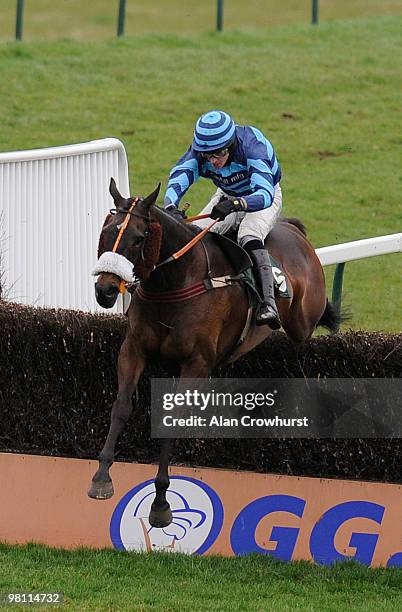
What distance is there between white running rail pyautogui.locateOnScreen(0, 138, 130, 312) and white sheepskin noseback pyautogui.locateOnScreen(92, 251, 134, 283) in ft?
13.2

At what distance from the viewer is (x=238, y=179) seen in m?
7.76

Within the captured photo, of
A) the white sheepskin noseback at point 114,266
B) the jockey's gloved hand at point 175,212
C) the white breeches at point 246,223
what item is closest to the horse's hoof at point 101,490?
the white sheepskin noseback at point 114,266

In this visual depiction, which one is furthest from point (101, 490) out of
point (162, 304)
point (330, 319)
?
point (330, 319)

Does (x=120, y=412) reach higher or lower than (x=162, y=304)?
lower

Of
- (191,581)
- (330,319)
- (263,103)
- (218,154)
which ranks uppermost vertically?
(263,103)

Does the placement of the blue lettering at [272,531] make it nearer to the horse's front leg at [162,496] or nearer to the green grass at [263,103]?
the horse's front leg at [162,496]

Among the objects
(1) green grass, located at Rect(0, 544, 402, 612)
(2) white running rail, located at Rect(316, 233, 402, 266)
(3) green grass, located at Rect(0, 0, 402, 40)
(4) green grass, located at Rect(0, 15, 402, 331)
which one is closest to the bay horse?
(1) green grass, located at Rect(0, 544, 402, 612)

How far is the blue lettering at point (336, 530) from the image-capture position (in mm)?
7656

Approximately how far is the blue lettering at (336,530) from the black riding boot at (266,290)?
120 cm

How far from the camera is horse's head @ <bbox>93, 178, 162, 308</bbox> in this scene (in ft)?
20.8

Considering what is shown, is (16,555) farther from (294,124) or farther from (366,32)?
(366,32)

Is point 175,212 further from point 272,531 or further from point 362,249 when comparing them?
point 362,249

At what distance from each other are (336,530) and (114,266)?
7.99 feet

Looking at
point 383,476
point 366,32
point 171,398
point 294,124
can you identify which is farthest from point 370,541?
point 366,32
